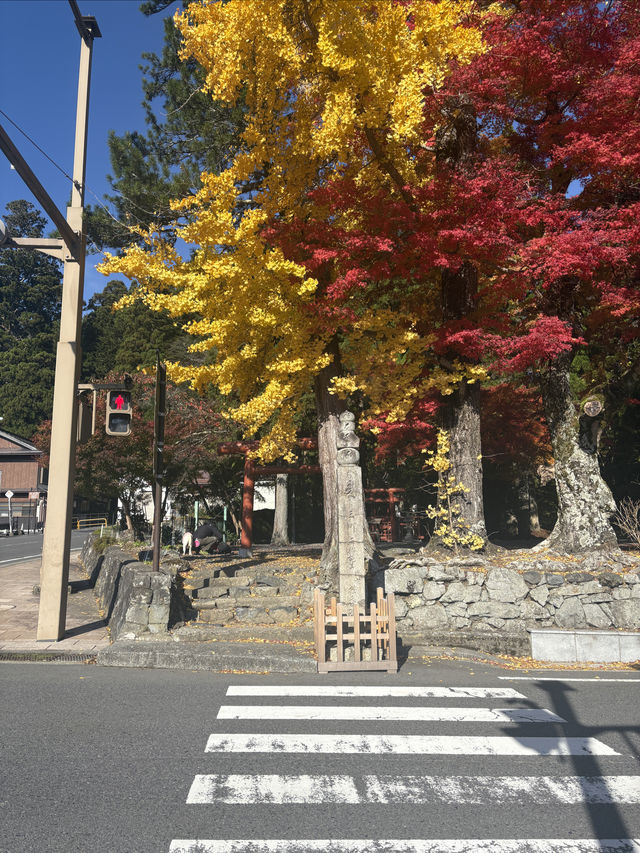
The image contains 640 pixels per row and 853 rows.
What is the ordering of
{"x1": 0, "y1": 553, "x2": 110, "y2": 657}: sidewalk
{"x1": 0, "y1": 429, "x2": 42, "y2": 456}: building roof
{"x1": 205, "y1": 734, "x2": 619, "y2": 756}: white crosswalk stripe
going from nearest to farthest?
{"x1": 205, "y1": 734, "x2": 619, "y2": 756}: white crosswalk stripe → {"x1": 0, "y1": 553, "x2": 110, "y2": 657}: sidewalk → {"x1": 0, "y1": 429, "x2": 42, "y2": 456}: building roof

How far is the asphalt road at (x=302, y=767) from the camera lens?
3.64m

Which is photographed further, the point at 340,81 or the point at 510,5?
the point at 510,5

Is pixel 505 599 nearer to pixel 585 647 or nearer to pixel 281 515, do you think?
pixel 585 647

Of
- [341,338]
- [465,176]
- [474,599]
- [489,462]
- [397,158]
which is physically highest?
[397,158]

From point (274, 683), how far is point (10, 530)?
1457 inches

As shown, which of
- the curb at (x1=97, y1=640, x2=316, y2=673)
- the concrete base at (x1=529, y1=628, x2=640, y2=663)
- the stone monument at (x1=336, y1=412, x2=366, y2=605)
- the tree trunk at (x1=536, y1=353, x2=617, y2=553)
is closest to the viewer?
the curb at (x1=97, y1=640, x2=316, y2=673)

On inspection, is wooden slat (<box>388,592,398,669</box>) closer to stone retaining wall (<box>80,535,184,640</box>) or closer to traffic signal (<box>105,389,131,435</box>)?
stone retaining wall (<box>80,535,184,640</box>)

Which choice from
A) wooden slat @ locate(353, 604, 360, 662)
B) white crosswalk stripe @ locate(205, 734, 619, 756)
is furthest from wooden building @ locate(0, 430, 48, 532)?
white crosswalk stripe @ locate(205, 734, 619, 756)

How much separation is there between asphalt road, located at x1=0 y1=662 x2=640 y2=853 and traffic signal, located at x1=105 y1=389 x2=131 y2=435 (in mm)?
3776

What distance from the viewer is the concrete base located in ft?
28.5

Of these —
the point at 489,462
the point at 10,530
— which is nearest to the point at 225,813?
the point at 489,462

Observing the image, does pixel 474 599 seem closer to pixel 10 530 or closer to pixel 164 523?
pixel 164 523

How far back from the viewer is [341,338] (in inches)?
523

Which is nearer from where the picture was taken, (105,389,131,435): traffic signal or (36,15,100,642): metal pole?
(36,15,100,642): metal pole
